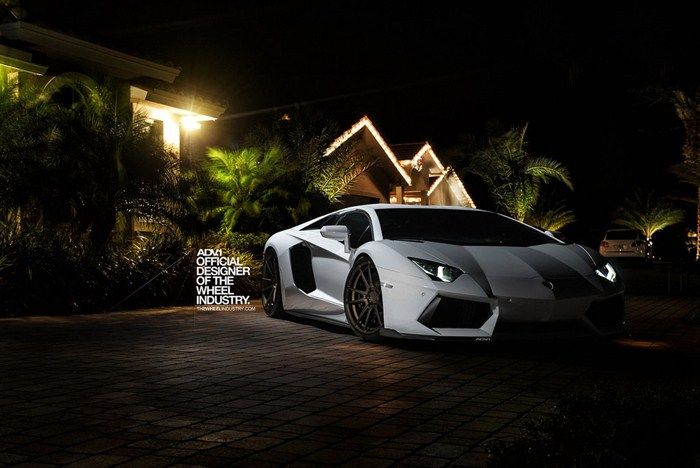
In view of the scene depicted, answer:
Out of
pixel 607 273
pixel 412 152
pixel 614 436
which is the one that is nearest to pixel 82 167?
pixel 607 273

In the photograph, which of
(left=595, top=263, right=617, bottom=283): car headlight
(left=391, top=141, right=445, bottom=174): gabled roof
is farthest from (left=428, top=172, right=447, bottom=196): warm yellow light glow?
(left=595, top=263, right=617, bottom=283): car headlight

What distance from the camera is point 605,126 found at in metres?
45.9

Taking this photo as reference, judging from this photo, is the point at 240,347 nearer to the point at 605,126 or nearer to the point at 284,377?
the point at 284,377

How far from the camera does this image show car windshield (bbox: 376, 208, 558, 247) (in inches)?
343

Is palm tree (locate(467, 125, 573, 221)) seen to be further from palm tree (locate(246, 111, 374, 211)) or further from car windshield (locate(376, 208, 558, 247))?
Result: car windshield (locate(376, 208, 558, 247))

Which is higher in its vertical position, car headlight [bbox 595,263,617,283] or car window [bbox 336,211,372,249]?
car window [bbox 336,211,372,249]

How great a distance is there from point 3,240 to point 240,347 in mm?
5476

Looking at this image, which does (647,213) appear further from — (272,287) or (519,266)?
(519,266)

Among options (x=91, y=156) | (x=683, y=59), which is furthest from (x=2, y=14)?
(x=683, y=59)

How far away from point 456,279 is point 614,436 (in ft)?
13.5

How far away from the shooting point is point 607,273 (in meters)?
8.00

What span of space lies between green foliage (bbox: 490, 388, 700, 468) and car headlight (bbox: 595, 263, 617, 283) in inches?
166

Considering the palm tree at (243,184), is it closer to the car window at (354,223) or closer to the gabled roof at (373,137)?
the gabled roof at (373,137)

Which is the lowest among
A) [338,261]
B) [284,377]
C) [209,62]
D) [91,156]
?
[284,377]
